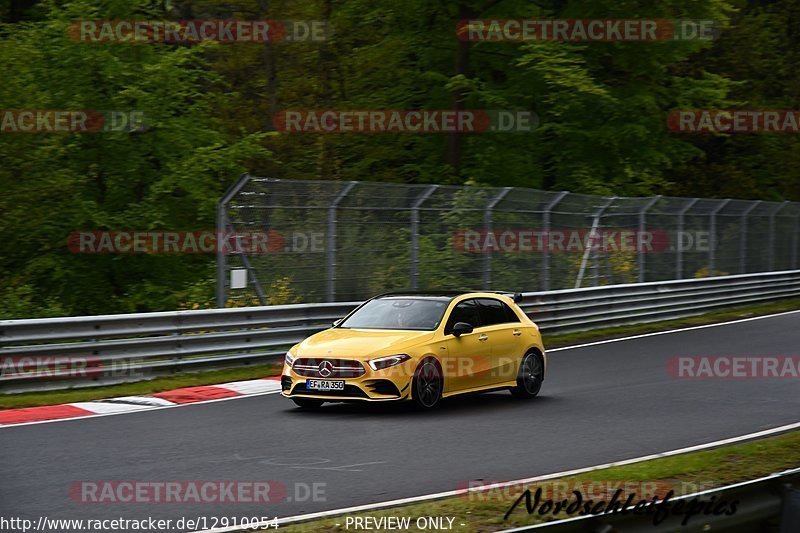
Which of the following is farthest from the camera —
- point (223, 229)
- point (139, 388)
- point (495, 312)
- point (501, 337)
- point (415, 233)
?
point (415, 233)

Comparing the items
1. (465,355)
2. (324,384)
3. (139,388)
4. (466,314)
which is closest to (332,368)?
(324,384)

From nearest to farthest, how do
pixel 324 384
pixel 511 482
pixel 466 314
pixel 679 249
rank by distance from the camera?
1. pixel 511 482
2. pixel 324 384
3. pixel 466 314
4. pixel 679 249

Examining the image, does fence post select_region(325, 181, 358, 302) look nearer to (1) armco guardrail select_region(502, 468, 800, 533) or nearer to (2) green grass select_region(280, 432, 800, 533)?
(2) green grass select_region(280, 432, 800, 533)

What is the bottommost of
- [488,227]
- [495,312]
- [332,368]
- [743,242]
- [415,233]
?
[332,368]

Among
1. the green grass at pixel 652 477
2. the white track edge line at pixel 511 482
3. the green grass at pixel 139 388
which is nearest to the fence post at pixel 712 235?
the green grass at pixel 139 388

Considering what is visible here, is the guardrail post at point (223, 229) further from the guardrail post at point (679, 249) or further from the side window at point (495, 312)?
the guardrail post at point (679, 249)

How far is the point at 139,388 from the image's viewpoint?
50.9 ft

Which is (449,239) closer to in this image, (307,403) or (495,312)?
(495,312)

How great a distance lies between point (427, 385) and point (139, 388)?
4125 mm

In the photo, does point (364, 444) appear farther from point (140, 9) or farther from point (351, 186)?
point (140, 9)

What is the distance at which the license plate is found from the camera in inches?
518

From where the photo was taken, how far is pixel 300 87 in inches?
1596

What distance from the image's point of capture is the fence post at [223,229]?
1795cm

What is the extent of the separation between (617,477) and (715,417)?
4463 millimetres
